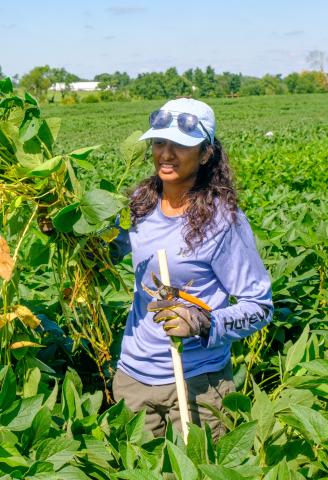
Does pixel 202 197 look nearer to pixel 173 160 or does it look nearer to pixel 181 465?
pixel 173 160

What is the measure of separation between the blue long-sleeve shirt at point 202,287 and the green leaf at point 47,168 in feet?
Result: 2.01

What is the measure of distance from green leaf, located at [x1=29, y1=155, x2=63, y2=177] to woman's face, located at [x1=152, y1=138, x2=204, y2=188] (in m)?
0.53

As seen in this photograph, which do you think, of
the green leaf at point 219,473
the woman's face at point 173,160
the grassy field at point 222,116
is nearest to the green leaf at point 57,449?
the green leaf at point 219,473

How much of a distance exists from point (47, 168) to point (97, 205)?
6.7 inches

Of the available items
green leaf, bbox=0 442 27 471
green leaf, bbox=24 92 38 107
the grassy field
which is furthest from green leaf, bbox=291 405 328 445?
the grassy field

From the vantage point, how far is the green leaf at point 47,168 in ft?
5.92

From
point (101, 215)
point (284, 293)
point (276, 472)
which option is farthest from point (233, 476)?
point (284, 293)

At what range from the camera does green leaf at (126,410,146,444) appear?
5.60 ft

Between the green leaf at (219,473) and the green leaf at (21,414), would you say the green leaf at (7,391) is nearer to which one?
the green leaf at (21,414)

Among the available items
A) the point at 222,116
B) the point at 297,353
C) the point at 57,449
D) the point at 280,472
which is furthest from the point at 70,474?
the point at 222,116

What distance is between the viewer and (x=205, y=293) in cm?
236

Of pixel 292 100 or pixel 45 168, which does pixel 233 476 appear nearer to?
pixel 45 168

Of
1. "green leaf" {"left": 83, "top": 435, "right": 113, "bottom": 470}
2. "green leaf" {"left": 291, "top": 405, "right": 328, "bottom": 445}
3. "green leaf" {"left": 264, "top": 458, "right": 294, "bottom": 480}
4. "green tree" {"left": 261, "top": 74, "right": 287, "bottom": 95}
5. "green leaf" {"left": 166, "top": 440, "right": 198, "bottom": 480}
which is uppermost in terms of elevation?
"green leaf" {"left": 166, "top": 440, "right": 198, "bottom": 480}

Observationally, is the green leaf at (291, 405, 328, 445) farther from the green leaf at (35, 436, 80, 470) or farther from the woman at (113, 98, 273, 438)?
the woman at (113, 98, 273, 438)
